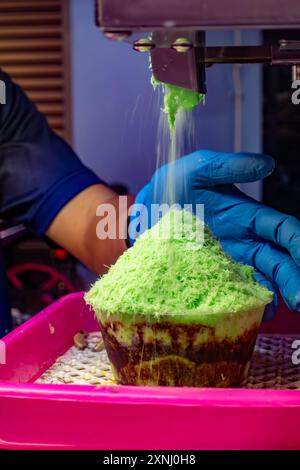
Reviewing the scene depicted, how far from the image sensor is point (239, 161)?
1096 millimetres

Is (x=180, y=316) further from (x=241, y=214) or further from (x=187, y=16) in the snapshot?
(x=187, y=16)

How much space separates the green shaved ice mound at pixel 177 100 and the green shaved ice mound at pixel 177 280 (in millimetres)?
218

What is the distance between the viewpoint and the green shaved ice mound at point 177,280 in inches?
39.8

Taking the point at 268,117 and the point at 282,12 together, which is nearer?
the point at 282,12

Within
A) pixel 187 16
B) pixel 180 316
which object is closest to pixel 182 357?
pixel 180 316

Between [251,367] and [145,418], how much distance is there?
1.20 feet

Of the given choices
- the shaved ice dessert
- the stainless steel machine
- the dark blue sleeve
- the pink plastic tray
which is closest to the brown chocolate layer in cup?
the shaved ice dessert

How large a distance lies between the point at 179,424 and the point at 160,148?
389mm

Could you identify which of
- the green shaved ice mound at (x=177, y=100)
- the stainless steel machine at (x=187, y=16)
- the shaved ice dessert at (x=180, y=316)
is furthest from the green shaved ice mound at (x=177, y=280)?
the stainless steel machine at (x=187, y=16)

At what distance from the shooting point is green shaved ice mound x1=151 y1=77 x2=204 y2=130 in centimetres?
93

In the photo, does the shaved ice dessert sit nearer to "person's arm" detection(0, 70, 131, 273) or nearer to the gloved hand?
the gloved hand

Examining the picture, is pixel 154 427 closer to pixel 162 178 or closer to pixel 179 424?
pixel 179 424

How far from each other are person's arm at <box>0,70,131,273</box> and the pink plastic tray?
81 centimetres

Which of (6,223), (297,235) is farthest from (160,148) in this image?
(6,223)
